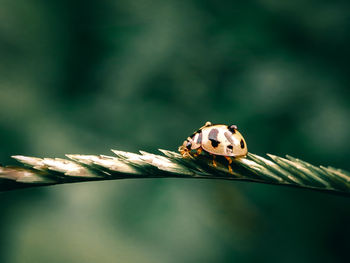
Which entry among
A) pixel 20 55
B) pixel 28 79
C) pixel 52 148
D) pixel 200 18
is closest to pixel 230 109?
pixel 200 18

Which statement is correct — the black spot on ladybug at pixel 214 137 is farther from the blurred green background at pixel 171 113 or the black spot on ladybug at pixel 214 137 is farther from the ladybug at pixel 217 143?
the blurred green background at pixel 171 113

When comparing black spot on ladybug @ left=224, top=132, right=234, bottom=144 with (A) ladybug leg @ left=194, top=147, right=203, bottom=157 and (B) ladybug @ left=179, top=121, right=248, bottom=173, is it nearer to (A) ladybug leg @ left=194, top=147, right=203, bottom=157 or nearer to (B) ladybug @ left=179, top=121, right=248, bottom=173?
(B) ladybug @ left=179, top=121, right=248, bottom=173

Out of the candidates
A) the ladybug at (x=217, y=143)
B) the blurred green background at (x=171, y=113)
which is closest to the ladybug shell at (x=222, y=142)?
the ladybug at (x=217, y=143)

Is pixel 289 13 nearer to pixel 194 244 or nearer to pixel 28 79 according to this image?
pixel 194 244

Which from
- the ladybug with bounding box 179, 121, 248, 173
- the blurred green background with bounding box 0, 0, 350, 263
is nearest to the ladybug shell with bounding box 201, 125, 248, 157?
the ladybug with bounding box 179, 121, 248, 173

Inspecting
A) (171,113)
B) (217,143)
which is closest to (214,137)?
(217,143)
